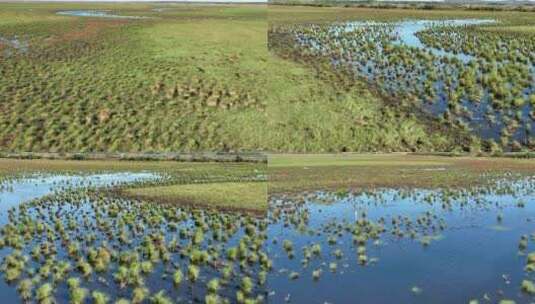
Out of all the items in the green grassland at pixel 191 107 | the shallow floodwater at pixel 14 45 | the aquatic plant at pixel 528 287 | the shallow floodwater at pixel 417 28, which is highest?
the shallow floodwater at pixel 417 28

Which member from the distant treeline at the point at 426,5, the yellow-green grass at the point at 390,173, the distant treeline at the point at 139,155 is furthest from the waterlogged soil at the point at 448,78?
the distant treeline at the point at 426,5

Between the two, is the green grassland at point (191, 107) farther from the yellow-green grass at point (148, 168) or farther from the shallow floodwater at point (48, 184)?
the yellow-green grass at point (148, 168)

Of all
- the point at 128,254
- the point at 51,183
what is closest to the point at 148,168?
the point at 51,183

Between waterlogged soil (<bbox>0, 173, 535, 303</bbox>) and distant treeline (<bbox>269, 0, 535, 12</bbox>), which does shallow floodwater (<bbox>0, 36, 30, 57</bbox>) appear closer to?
waterlogged soil (<bbox>0, 173, 535, 303</bbox>)

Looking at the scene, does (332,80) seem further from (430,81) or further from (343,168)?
(343,168)

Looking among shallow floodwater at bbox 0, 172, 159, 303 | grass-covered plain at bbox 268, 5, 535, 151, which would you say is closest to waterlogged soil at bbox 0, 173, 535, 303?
shallow floodwater at bbox 0, 172, 159, 303

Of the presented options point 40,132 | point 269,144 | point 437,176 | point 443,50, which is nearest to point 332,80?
point 269,144
